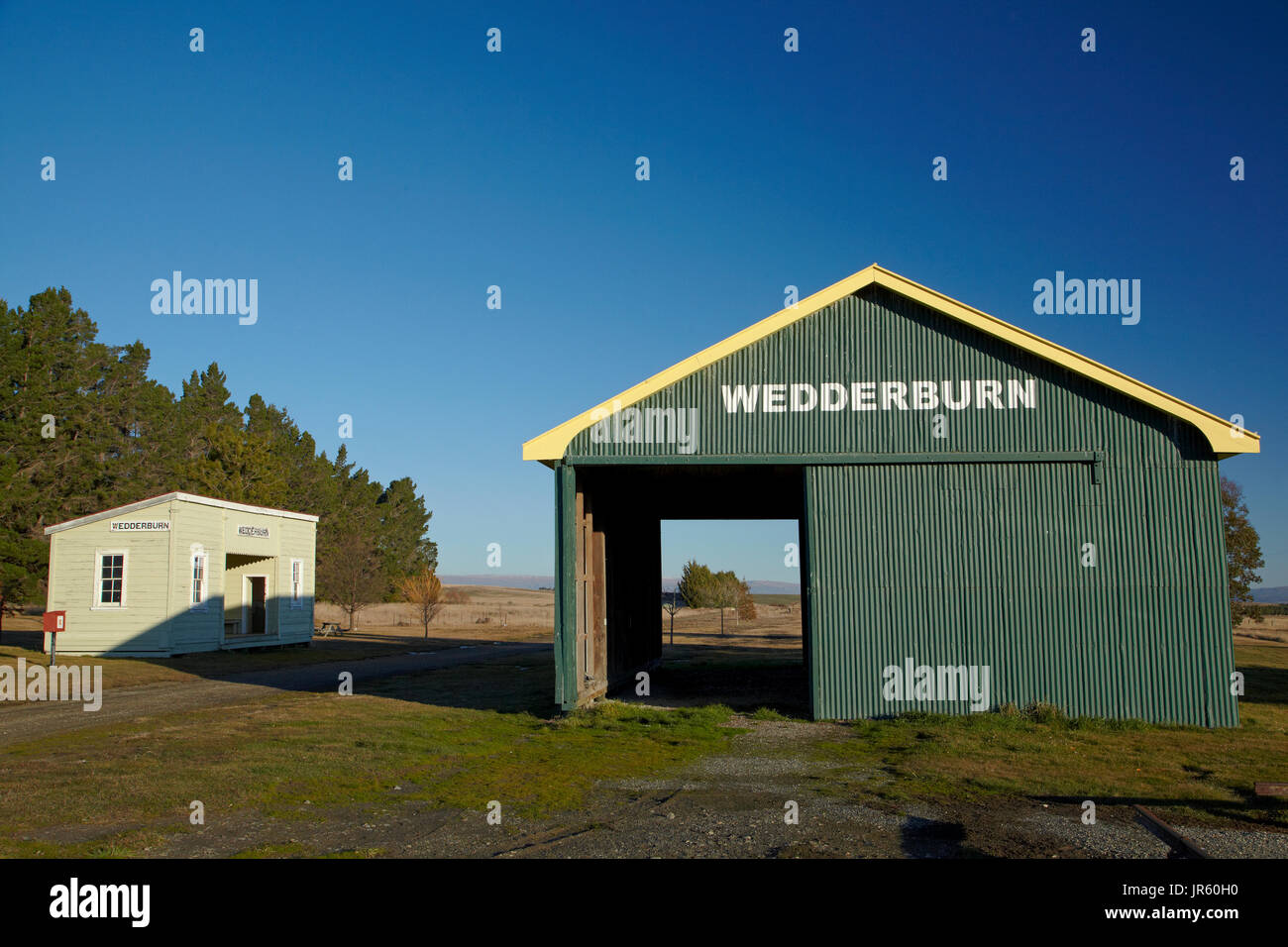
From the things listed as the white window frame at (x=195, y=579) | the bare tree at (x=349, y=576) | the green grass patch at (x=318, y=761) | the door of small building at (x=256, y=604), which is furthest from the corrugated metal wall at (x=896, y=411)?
the bare tree at (x=349, y=576)

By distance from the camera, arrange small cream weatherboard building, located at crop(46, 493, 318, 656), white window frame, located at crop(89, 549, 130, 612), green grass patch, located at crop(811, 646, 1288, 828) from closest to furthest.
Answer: green grass patch, located at crop(811, 646, 1288, 828) < small cream weatherboard building, located at crop(46, 493, 318, 656) < white window frame, located at crop(89, 549, 130, 612)

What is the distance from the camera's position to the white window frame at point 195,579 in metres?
28.5

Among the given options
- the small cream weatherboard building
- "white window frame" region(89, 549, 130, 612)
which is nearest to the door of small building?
the small cream weatherboard building

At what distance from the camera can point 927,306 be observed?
15.4 metres

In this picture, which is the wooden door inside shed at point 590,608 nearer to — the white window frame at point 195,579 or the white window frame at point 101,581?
the white window frame at point 195,579

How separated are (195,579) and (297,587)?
19.4 ft

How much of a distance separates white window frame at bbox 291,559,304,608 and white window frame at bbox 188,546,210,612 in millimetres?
4925

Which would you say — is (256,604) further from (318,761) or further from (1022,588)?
(1022,588)

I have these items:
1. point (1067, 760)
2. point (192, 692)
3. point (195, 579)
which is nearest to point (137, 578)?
point (195, 579)

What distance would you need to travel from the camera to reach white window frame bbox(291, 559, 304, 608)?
34281 millimetres

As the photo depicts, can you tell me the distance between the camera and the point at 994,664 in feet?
48.0

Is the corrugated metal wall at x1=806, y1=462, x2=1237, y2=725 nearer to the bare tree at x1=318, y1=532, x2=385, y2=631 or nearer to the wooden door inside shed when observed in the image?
the wooden door inside shed

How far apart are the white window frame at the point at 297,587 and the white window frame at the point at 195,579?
4.93 meters
